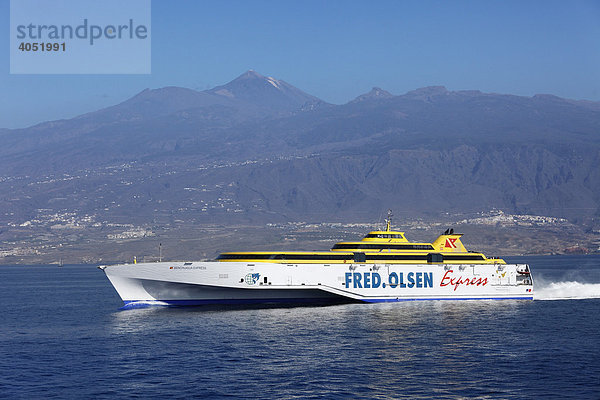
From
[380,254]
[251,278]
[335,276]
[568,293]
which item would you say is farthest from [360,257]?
[568,293]

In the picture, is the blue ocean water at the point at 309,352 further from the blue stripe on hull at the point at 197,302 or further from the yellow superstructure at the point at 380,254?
the yellow superstructure at the point at 380,254

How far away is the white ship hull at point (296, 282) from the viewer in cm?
6638

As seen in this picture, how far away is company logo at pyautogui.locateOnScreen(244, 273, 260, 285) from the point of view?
6631 centimetres

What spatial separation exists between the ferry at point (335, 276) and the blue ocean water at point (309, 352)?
171 cm

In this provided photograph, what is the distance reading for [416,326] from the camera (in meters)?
57.3

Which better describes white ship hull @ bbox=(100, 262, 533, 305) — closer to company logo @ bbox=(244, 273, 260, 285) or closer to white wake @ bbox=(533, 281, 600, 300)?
company logo @ bbox=(244, 273, 260, 285)

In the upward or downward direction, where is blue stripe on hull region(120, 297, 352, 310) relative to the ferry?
downward

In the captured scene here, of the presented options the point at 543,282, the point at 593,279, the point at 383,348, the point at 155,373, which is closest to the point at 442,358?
the point at 383,348

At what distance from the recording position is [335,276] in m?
69.1

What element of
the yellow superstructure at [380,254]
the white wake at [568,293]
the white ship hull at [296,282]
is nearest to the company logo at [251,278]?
the white ship hull at [296,282]

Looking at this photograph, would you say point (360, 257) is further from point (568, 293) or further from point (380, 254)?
point (568, 293)

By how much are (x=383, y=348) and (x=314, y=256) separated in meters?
21.1

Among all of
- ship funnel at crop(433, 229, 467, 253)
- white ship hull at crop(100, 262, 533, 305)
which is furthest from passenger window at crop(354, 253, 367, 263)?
ship funnel at crop(433, 229, 467, 253)

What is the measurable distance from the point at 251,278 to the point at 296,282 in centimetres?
393
